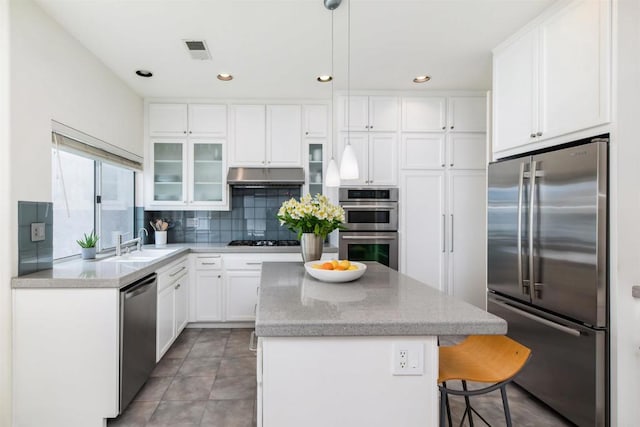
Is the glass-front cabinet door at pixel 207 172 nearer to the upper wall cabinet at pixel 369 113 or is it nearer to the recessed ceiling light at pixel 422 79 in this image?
the upper wall cabinet at pixel 369 113

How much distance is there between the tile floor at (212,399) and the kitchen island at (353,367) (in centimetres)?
106

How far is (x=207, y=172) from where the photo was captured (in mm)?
3869

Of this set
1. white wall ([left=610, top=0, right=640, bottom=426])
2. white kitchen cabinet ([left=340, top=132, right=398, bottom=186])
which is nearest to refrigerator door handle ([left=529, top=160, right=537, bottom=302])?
white wall ([left=610, top=0, right=640, bottom=426])

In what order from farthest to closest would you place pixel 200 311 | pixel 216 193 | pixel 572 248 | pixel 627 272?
1. pixel 216 193
2. pixel 200 311
3. pixel 572 248
4. pixel 627 272

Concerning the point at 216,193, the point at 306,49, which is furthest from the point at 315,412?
the point at 216,193

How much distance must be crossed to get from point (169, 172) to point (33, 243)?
185 cm

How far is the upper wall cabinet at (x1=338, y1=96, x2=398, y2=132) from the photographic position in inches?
142

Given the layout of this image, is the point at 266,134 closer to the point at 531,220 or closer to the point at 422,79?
the point at 422,79

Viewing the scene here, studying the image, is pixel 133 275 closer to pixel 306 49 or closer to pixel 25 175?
pixel 25 175

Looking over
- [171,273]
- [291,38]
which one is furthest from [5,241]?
[291,38]

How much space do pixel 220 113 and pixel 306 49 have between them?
1531 millimetres

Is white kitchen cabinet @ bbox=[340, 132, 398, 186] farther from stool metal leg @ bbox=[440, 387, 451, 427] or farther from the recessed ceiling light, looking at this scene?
stool metal leg @ bbox=[440, 387, 451, 427]

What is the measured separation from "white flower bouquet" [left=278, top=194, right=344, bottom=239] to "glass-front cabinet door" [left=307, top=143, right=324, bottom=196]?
162 cm

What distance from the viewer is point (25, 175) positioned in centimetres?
203
